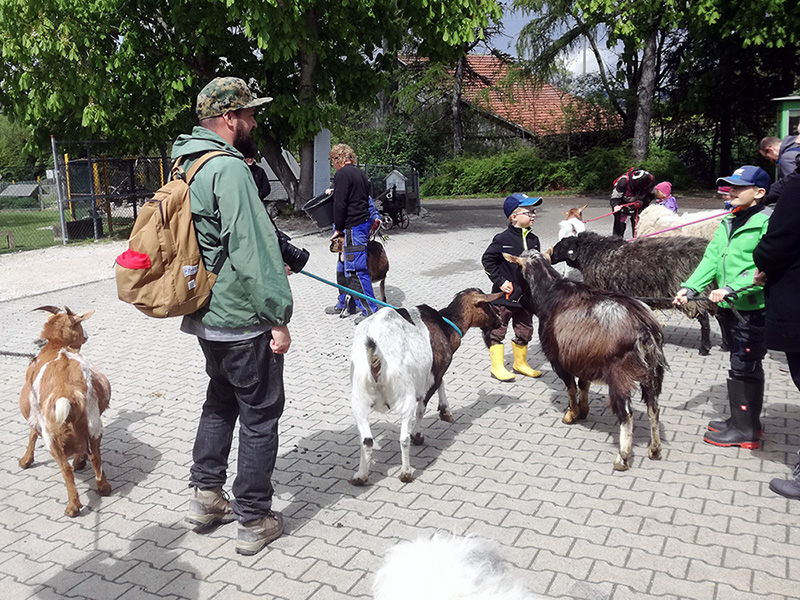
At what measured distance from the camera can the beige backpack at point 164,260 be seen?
3.34 meters

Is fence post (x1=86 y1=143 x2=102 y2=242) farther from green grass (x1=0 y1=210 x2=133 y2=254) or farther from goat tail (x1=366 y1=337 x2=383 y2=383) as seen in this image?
goat tail (x1=366 y1=337 x2=383 y2=383)

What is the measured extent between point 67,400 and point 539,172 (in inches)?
1056

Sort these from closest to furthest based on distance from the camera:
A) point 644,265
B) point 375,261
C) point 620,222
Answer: point 644,265
point 375,261
point 620,222

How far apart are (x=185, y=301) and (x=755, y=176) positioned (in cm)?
377

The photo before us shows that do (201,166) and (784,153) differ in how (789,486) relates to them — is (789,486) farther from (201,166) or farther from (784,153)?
(201,166)

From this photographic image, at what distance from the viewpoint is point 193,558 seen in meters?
3.76

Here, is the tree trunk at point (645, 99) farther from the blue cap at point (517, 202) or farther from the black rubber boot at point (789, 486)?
the black rubber boot at point (789, 486)

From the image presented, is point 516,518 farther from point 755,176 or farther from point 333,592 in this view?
point 755,176

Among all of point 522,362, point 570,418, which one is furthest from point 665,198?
point 570,418

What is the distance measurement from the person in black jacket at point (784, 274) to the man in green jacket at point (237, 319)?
270 cm

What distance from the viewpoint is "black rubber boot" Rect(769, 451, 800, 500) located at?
416 cm

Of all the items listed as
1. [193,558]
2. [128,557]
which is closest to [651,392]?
[193,558]

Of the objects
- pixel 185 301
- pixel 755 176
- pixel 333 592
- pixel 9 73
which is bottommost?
pixel 333 592

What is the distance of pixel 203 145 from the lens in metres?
3.58
